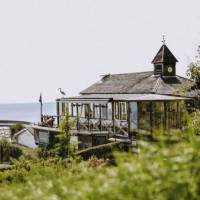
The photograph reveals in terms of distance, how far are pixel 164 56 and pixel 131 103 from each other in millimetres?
8394

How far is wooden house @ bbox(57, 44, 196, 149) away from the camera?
67.3 ft

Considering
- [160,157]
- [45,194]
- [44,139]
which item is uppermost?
[160,157]

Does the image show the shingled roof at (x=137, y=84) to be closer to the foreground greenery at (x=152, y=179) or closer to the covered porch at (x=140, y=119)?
the covered porch at (x=140, y=119)

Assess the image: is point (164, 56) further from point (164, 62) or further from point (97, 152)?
point (97, 152)

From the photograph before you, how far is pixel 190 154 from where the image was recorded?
7.34 ft

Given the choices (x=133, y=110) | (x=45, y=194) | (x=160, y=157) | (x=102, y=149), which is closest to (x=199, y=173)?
(x=160, y=157)

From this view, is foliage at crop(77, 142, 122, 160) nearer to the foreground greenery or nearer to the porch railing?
the porch railing

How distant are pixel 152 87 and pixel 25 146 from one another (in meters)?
24.7

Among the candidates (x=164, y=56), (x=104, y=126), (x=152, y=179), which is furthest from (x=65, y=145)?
(x=164, y=56)

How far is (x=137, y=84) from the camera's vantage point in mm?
28219

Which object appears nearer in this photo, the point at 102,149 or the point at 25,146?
the point at 102,149

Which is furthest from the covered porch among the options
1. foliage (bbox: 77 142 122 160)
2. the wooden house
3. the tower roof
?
the tower roof

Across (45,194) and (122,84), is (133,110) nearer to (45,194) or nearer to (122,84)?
(122,84)

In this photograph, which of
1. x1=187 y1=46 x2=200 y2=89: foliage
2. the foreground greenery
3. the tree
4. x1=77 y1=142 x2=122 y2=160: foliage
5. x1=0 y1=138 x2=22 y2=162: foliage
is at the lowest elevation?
x1=0 y1=138 x2=22 y2=162: foliage
